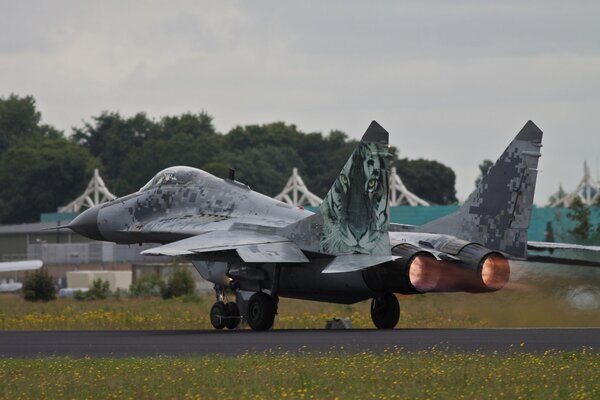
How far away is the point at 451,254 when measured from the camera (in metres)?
27.8

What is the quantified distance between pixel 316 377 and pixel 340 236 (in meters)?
11.7

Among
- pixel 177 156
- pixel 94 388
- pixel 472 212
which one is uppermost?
pixel 177 156

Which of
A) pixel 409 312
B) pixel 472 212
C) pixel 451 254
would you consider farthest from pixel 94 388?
pixel 409 312

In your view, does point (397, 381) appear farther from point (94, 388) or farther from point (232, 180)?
point (232, 180)

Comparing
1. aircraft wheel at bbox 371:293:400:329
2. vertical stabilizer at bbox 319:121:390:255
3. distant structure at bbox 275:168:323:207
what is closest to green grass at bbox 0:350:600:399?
vertical stabilizer at bbox 319:121:390:255

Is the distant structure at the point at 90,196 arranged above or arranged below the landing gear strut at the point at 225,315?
above

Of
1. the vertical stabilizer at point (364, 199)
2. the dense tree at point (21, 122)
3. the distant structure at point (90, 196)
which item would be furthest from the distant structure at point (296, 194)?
the vertical stabilizer at point (364, 199)

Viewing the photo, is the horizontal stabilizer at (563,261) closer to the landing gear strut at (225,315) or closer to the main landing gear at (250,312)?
the main landing gear at (250,312)

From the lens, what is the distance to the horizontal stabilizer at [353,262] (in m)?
27.2

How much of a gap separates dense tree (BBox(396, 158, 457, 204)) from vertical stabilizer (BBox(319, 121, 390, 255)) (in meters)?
95.7

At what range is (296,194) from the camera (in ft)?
381

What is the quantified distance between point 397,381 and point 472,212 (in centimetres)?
1398

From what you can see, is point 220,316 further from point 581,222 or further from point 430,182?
point 430,182

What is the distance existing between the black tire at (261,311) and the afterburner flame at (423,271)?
316cm
